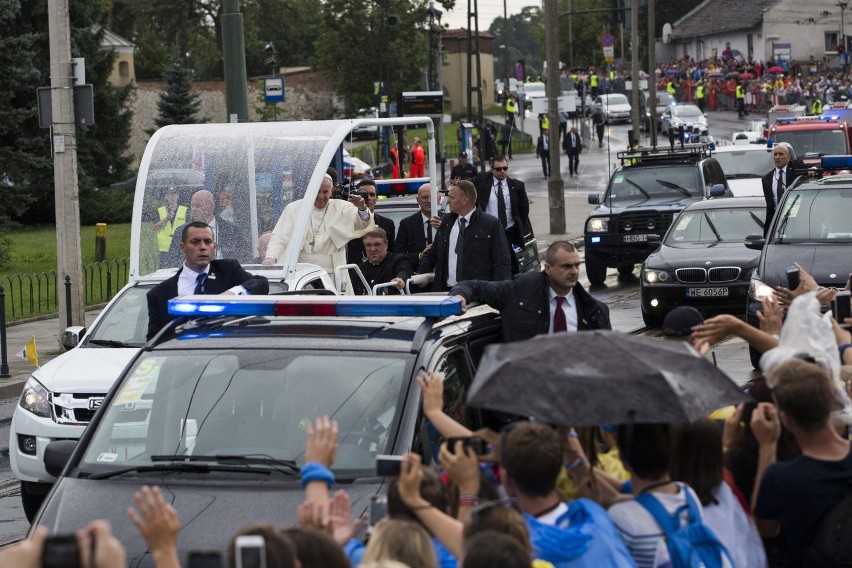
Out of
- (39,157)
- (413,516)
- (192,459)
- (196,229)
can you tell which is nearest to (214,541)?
(192,459)

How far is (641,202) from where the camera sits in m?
23.8

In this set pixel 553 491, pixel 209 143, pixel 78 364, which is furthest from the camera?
pixel 209 143

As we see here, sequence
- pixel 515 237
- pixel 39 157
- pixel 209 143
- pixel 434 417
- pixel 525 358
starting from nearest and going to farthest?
pixel 525 358
pixel 434 417
pixel 209 143
pixel 515 237
pixel 39 157

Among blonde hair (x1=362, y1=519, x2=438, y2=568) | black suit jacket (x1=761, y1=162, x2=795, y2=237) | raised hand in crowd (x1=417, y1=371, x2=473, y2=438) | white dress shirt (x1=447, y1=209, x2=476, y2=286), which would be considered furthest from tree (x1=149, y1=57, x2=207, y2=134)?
blonde hair (x1=362, y1=519, x2=438, y2=568)

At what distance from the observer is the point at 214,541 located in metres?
5.14

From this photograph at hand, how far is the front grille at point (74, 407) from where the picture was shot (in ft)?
32.8

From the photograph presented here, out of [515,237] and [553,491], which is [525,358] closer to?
[553,491]

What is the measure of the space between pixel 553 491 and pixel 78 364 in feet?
22.8

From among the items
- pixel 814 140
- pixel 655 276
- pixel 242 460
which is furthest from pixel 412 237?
pixel 814 140

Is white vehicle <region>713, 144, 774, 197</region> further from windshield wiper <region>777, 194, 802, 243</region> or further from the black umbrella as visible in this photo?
the black umbrella

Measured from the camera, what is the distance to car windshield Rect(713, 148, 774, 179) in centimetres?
2802

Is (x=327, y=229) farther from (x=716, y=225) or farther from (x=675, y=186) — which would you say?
(x=675, y=186)

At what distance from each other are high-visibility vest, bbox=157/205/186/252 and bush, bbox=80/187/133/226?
29.5 metres

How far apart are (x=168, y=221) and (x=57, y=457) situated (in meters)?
5.36
